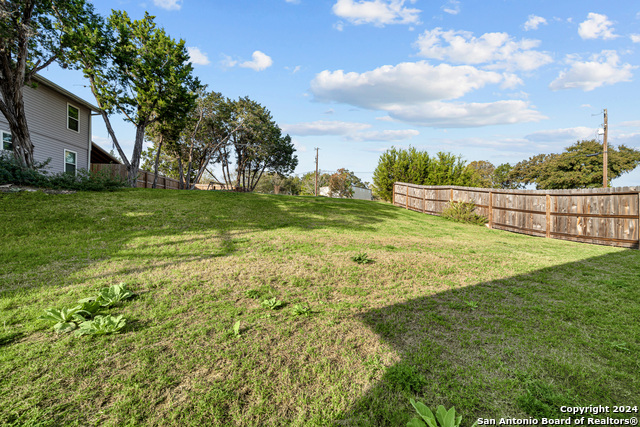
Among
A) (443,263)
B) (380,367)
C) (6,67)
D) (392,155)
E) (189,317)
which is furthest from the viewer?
(392,155)

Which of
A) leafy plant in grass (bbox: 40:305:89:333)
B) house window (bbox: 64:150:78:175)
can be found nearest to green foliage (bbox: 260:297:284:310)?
leafy plant in grass (bbox: 40:305:89:333)

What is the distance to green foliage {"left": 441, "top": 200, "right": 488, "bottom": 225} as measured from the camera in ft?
40.8

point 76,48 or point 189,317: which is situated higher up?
point 76,48

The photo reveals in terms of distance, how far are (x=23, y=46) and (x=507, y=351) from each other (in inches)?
657

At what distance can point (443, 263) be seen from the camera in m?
5.21

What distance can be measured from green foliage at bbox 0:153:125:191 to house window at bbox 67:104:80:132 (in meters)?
6.64

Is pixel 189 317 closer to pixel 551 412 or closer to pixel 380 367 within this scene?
pixel 380 367

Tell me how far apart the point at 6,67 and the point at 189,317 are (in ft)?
46.4

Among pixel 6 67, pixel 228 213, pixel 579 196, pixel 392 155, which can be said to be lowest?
pixel 228 213

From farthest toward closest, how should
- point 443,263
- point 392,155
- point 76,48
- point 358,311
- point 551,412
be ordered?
1. point 392,155
2. point 76,48
3. point 443,263
4. point 358,311
5. point 551,412

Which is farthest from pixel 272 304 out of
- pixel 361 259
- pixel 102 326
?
pixel 361 259

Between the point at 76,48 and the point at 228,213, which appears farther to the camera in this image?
the point at 76,48

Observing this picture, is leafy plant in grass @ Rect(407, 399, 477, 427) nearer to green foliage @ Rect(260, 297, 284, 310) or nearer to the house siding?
green foliage @ Rect(260, 297, 284, 310)

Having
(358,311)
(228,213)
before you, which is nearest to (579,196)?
(358,311)
